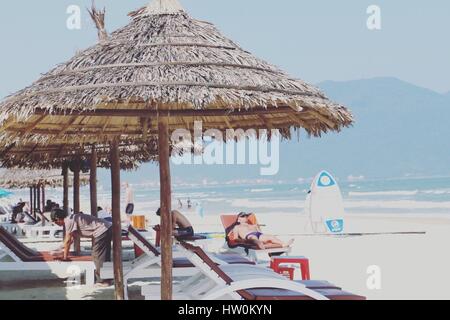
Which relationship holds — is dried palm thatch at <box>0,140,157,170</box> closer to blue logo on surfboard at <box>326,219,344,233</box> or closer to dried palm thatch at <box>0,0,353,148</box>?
dried palm thatch at <box>0,0,353,148</box>

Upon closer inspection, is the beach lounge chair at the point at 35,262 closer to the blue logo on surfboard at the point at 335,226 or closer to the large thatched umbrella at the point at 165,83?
the large thatched umbrella at the point at 165,83

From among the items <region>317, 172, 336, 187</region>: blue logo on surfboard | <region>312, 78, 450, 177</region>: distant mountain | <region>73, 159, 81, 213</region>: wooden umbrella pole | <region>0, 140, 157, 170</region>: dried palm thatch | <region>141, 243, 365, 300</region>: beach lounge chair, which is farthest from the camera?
<region>312, 78, 450, 177</region>: distant mountain

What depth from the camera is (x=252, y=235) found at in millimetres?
8602

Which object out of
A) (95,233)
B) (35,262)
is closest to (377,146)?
(35,262)

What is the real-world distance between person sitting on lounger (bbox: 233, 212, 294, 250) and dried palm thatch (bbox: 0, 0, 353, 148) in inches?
138

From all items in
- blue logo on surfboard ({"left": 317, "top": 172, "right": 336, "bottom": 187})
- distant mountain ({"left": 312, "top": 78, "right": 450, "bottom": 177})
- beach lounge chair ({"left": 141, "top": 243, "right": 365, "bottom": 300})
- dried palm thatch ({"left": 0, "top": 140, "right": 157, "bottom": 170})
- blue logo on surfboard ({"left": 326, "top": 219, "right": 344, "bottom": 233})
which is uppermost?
distant mountain ({"left": 312, "top": 78, "right": 450, "bottom": 177})

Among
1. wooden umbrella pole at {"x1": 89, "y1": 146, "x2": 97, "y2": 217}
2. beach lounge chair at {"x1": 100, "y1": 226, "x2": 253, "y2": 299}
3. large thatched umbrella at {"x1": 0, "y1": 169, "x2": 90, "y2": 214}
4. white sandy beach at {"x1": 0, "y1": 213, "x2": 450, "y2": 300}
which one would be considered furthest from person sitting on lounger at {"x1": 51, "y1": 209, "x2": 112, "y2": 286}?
large thatched umbrella at {"x1": 0, "y1": 169, "x2": 90, "y2": 214}

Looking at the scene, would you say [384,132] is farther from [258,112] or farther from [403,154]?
[258,112]

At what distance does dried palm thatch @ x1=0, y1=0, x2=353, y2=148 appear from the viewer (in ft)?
13.7

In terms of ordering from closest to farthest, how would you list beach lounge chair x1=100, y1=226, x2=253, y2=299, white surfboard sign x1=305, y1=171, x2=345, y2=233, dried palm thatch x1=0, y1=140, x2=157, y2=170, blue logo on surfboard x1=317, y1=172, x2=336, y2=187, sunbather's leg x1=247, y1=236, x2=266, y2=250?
1. beach lounge chair x1=100, y1=226, x2=253, y2=299
2. dried palm thatch x1=0, y1=140, x2=157, y2=170
3. sunbather's leg x1=247, y1=236, x2=266, y2=250
4. white surfboard sign x1=305, y1=171, x2=345, y2=233
5. blue logo on surfboard x1=317, y1=172, x2=336, y2=187

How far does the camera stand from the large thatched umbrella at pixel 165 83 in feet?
13.8

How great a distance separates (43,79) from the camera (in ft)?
15.0

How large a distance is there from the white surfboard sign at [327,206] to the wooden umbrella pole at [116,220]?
9.74 meters

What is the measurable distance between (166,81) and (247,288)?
1748 mm
